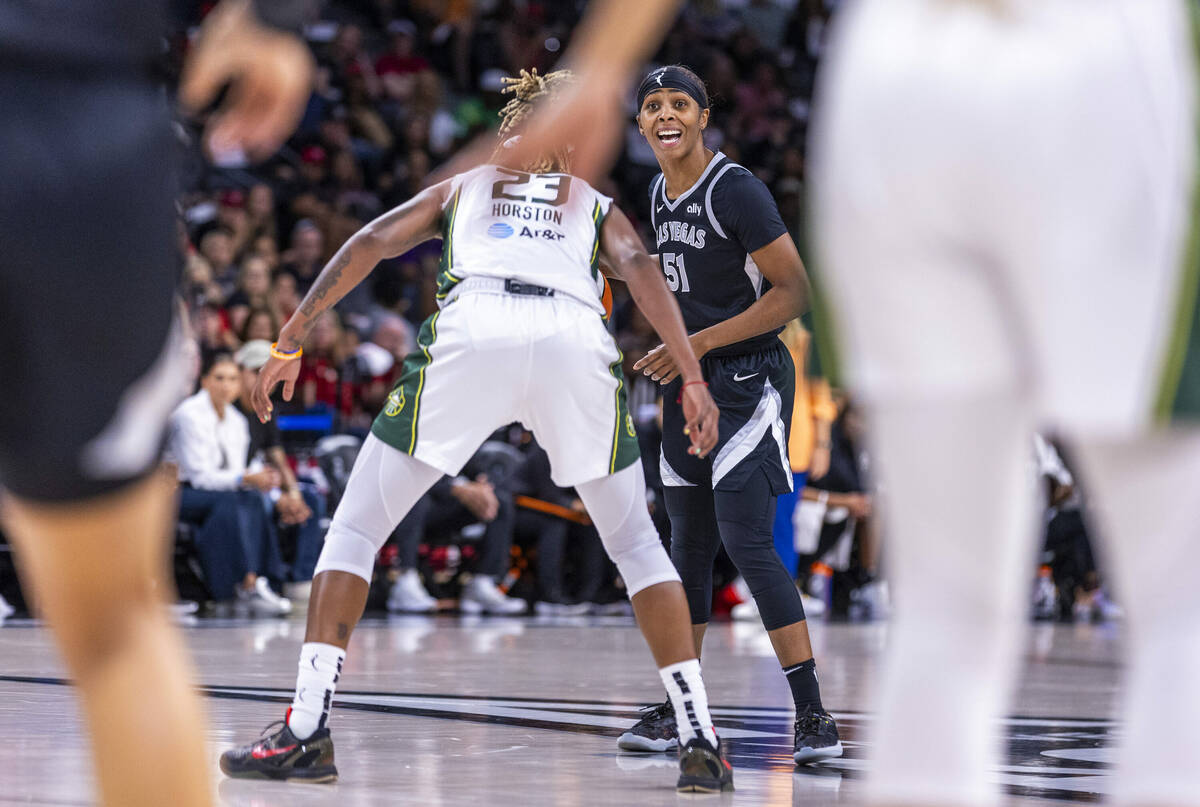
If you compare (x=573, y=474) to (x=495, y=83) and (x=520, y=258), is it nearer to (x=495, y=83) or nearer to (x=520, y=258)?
(x=520, y=258)

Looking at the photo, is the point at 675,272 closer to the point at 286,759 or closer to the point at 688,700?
the point at 688,700

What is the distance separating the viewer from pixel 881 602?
12.7 metres

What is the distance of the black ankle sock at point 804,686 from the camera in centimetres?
486

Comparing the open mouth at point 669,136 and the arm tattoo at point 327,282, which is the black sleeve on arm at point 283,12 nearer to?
the arm tattoo at point 327,282

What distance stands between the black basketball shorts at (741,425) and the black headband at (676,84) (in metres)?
→ 0.79

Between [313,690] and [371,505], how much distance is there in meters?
0.48

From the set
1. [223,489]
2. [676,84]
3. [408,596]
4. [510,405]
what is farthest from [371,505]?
[408,596]

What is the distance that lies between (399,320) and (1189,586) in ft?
35.3

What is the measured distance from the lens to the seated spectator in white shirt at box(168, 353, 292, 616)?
10.5 meters

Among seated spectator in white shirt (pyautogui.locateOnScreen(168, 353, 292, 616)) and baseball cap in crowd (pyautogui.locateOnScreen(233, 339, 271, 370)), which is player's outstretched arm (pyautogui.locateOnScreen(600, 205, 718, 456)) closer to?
seated spectator in white shirt (pyautogui.locateOnScreen(168, 353, 292, 616))

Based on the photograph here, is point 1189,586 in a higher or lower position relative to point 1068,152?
lower

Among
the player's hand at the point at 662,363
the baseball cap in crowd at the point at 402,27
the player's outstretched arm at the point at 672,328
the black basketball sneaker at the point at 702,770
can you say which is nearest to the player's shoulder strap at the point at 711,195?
the player's hand at the point at 662,363

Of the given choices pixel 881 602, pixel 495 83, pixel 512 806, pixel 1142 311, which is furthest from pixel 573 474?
pixel 495 83

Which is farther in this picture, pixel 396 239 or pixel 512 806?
pixel 396 239
